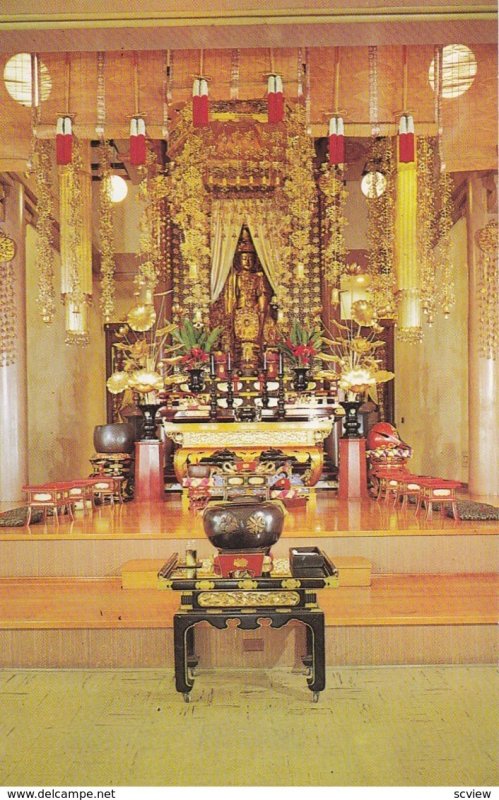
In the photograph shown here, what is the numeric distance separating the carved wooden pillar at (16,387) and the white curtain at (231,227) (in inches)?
86.4

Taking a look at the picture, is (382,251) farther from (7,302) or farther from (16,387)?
(16,387)

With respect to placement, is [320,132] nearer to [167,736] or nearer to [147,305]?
[167,736]

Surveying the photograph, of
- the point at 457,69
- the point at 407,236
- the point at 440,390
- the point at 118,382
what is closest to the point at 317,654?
the point at 457,69

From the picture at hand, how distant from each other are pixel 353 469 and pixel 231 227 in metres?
3.51

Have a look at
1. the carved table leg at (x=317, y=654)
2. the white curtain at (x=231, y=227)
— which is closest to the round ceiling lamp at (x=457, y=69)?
the carved table leg at (x=317, y=654)

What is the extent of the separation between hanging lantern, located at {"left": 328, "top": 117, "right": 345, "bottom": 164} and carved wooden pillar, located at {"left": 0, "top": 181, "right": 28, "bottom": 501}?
3862 mm

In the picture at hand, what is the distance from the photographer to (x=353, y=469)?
5895 mm

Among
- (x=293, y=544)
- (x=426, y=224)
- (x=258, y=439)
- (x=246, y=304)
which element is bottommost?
(x=293, y=544)

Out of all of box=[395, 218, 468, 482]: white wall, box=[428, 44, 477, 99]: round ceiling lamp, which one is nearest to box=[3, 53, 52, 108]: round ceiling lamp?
box=[428, 44, 477, 99]: round ceiling lamp

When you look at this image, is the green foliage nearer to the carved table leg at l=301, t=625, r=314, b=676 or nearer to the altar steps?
the altar steps

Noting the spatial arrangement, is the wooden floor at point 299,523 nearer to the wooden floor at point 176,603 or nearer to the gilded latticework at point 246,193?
the wooden floor at point 176,603

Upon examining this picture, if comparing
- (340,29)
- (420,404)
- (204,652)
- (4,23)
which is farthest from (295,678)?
(420,404)

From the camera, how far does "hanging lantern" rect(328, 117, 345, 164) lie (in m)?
3.62
